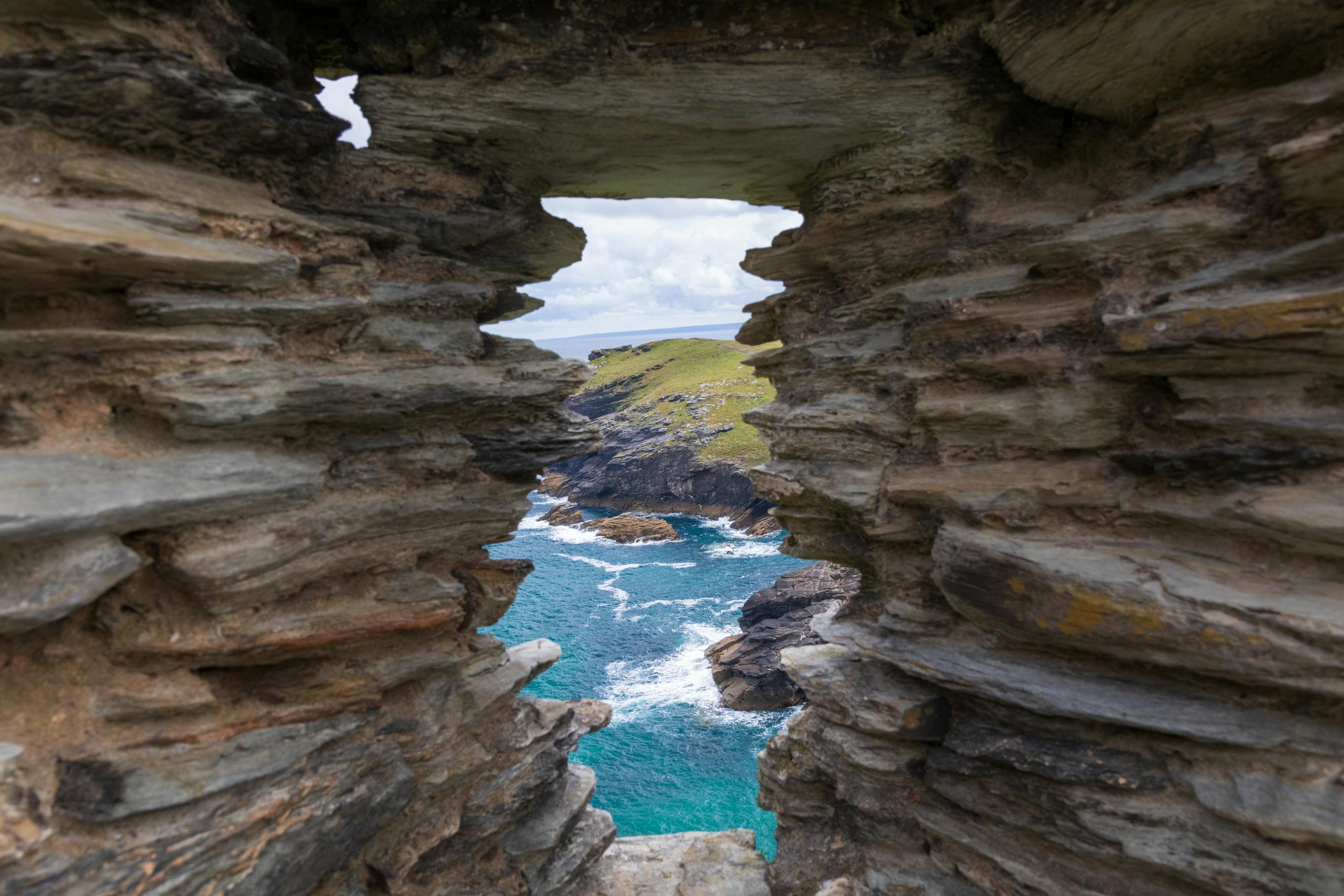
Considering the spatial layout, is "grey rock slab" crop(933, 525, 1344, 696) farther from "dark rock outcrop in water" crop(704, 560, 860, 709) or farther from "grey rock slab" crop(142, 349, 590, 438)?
"dark rock outcrop in water" crop(704, 560, 860, 709)

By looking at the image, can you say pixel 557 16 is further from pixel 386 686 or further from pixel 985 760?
pixel 985 760

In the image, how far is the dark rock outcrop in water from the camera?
149ft

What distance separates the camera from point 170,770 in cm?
877

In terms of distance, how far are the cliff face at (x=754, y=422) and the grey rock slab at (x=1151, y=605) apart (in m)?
0.06

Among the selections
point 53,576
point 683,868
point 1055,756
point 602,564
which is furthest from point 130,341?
point 602,564

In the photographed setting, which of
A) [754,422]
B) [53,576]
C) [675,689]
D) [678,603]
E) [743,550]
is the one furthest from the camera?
[743,550]

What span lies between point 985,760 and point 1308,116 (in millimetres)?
10053

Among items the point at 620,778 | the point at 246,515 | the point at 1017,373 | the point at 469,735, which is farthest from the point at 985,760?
the point at 620,778

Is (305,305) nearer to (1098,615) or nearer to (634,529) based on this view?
(1098,615)

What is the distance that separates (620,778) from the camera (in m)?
38.6

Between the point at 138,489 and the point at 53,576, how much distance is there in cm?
121

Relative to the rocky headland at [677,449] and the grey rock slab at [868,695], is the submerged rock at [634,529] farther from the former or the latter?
the grey rock slab at [868,695]

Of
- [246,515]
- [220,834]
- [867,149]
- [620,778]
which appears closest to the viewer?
[220,834]

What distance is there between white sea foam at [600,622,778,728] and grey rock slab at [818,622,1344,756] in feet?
109
